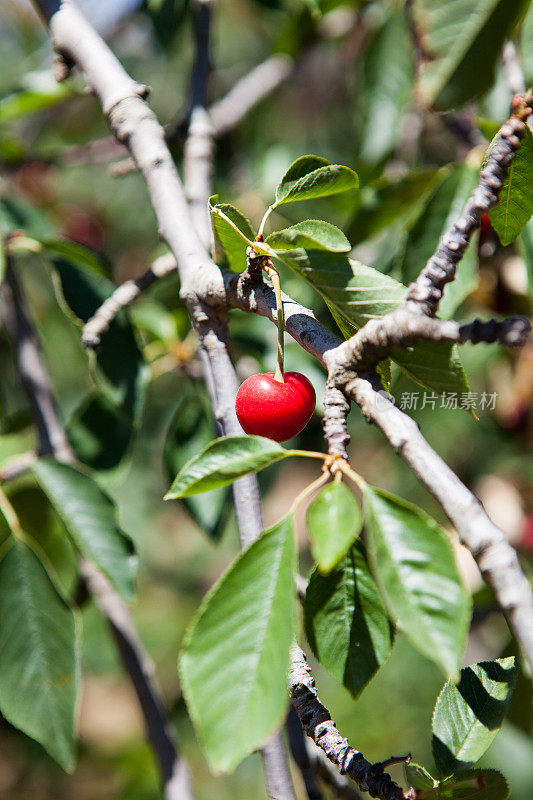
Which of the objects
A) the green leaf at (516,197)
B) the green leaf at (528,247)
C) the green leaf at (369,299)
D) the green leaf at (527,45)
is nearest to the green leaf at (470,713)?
the green leaf at (369,299)

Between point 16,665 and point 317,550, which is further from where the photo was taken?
point 16,665

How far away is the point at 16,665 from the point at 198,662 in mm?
392

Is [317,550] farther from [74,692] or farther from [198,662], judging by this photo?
[74,692]

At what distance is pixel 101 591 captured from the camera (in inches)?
39.4

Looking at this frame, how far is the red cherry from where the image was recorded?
0.54 m

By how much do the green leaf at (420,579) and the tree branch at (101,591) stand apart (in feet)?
2.01

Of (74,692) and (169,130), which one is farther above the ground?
(169,130)

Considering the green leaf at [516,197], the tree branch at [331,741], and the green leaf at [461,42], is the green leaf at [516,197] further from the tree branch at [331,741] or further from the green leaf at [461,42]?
the tree branch at [331,741]

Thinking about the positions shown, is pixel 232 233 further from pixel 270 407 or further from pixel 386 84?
pixel 386 84

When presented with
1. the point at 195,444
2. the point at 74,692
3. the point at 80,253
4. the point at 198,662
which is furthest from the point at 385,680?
the point at 198,662

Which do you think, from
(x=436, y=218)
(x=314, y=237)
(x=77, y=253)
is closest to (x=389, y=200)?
(x=436, y=218)

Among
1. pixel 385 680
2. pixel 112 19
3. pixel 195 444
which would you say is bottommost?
pixel 385 680

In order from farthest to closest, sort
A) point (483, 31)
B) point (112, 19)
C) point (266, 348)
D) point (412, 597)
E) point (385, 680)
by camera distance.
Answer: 1. point (385, 680)
2. point (112, 19)
3. point (266, 348)
4. point (483, 31)
5. point (412, 597)

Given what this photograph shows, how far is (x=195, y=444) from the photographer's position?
1.01m
